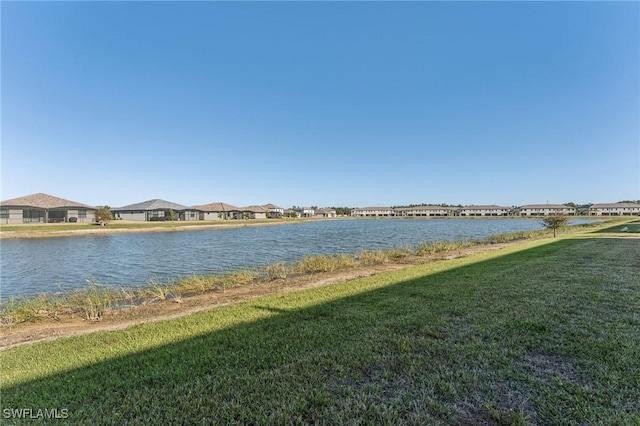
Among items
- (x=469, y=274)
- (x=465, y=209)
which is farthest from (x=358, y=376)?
(x=465, y=209)

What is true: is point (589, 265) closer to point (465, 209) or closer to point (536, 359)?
point (536, 359)

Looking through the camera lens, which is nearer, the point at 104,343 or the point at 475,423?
the point at 475,423

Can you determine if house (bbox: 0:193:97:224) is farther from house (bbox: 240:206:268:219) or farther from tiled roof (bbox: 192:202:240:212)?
house (bbox: 240:206:268:219)

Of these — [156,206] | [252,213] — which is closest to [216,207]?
[252,213]

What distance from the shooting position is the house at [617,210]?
10850cm

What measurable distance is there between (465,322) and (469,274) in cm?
492

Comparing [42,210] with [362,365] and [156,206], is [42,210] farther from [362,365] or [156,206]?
[362,365]

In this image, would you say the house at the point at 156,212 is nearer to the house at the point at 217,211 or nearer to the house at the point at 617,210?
the house at the point at 217,211

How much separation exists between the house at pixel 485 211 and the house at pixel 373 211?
33.0 metres

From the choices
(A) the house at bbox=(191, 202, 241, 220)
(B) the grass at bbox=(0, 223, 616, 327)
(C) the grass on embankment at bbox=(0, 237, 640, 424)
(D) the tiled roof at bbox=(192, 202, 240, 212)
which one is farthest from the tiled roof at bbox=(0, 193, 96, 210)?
(C) the grass on embankment at bbox=(0, 237, 640, 424)

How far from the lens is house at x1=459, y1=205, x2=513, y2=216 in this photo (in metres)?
127

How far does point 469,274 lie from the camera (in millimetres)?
9375

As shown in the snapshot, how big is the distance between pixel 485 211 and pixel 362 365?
145506 mm

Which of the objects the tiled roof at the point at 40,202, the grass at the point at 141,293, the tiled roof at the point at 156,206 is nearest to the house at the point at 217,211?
the tiled roof at the point at 156,206
